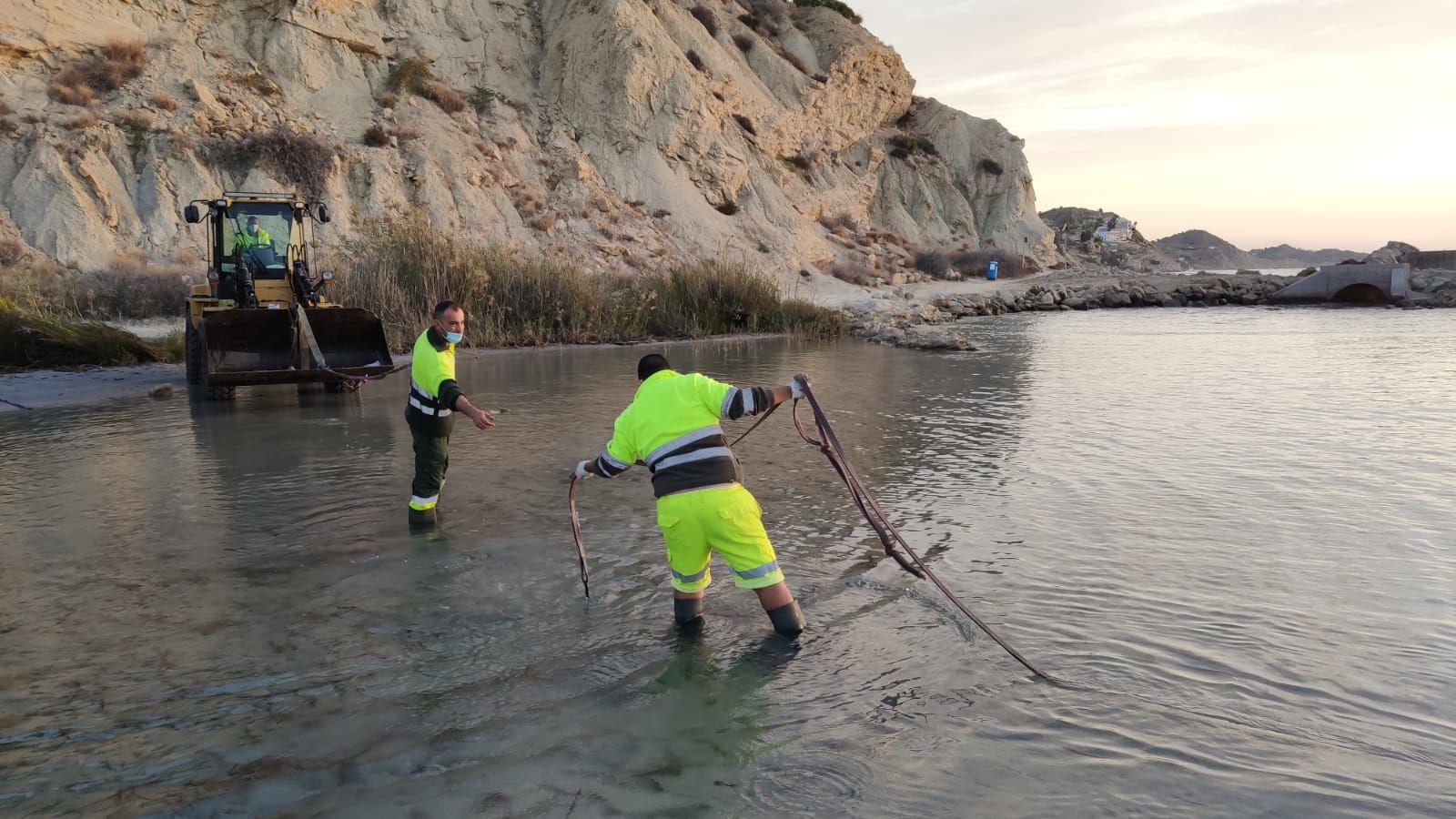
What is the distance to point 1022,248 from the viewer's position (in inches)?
2141

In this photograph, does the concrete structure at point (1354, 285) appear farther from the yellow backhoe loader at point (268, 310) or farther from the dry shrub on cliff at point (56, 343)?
the dry shrub on cliff at point (56, 343)

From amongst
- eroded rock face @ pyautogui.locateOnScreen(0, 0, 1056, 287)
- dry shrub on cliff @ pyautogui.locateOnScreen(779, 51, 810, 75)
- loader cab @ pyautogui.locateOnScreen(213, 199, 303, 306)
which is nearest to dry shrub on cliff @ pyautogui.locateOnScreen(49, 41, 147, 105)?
eroded rock face @ pyautogui.locateOnScreen(0, 0, 1056, 287)

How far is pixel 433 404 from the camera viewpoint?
21.2ft

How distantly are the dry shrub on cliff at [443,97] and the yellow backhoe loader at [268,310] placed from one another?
66.5 ft

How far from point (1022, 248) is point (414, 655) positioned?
177ft

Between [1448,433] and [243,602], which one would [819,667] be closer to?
[243,602]

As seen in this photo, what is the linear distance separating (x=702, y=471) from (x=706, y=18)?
4424 cm

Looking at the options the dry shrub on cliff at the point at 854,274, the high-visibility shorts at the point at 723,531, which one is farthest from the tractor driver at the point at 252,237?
the dry shrub on cliff at the point at 854,274

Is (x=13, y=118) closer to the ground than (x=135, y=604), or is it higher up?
higher up

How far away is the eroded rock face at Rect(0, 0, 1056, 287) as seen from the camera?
25406 millimetres

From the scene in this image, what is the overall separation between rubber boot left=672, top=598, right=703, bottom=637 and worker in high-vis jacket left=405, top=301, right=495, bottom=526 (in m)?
1.82

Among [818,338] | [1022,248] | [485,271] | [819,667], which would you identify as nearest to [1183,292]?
[1022,248]

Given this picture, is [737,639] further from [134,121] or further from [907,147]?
[907,147]

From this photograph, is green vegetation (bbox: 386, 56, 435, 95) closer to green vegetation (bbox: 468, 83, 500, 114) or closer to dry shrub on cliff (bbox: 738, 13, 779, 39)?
green vegetation (bbox: 468, 83, 500, 114)
